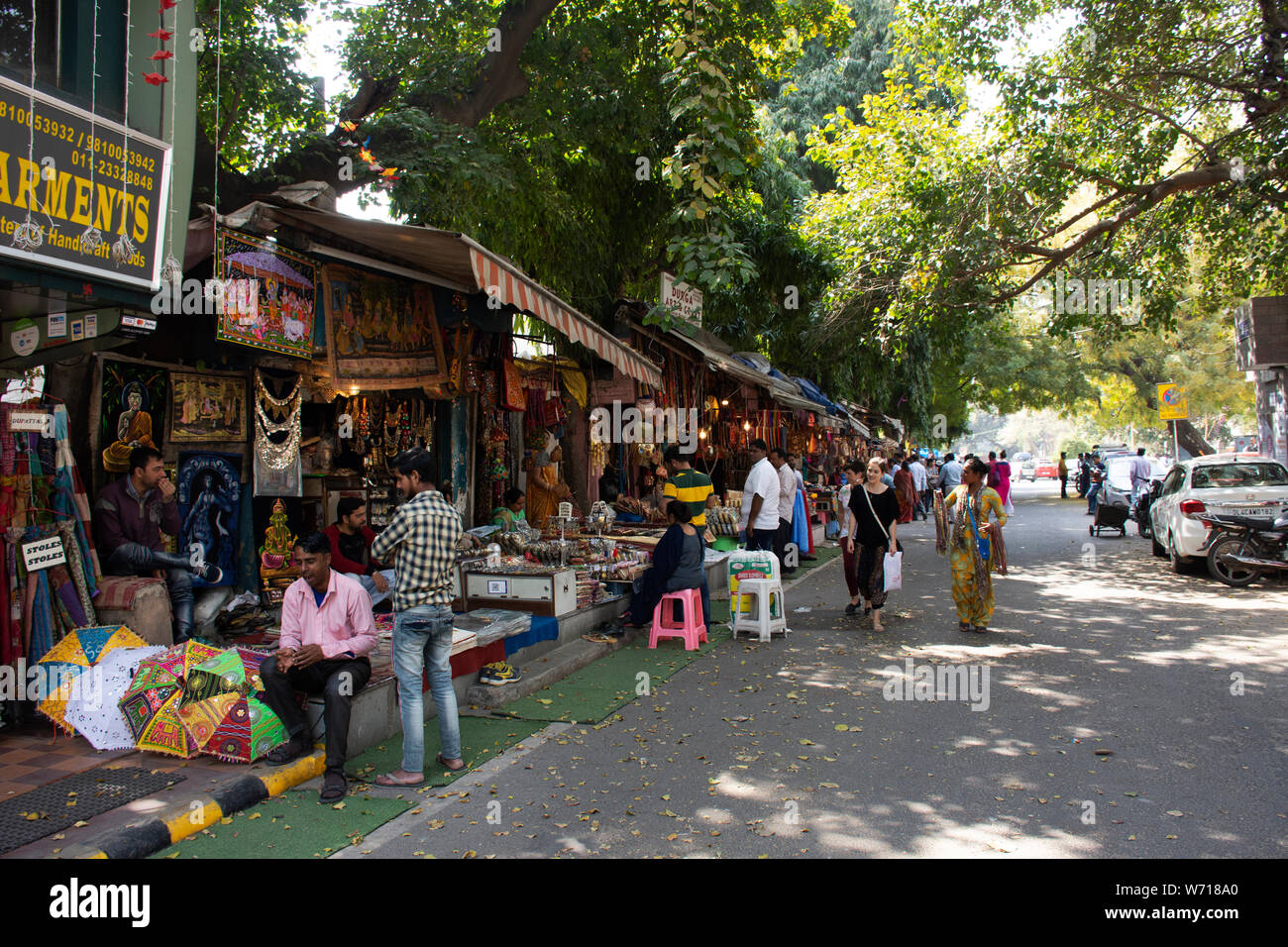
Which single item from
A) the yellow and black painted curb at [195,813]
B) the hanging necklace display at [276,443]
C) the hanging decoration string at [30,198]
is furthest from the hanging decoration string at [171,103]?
the yellow and black painted curb at [195,813]

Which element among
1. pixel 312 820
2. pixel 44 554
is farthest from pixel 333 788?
pixel 44 554

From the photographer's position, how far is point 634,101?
11.4 m

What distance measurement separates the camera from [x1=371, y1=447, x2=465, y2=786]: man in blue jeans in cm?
516

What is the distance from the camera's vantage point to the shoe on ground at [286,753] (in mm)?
5219

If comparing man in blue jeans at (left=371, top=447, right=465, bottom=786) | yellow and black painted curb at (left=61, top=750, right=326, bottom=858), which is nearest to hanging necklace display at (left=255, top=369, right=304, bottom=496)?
man in blue jeans at (left=371, top=447, right=465, bottom=786)

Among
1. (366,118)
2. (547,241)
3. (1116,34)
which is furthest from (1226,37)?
(366,118)

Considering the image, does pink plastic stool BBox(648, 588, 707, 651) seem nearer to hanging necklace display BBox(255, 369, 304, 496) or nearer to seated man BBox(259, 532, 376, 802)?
hanging necklace display BBox(255, 369, 304, 496)

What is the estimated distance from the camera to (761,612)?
9.41 metres

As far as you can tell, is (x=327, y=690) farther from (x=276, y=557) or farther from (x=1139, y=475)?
(x=1139, y=475)

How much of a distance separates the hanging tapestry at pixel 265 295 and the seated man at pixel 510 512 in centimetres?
339

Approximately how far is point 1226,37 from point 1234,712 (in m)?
12.0

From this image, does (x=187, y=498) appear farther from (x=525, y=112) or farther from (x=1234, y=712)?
(x=1234, y=712)

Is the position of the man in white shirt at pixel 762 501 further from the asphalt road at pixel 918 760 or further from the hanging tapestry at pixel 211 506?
the hanging tapestry at pixel 211 506

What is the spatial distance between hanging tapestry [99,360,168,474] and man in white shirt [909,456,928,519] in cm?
2104
